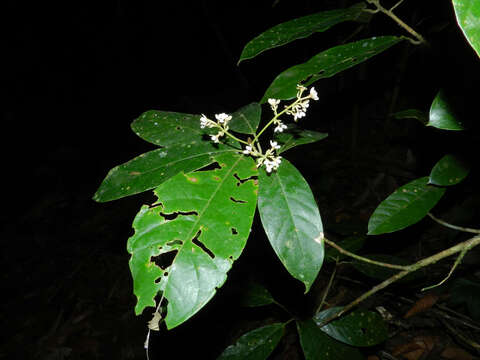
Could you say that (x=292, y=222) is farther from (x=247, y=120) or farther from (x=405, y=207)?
(x=405, y=207)

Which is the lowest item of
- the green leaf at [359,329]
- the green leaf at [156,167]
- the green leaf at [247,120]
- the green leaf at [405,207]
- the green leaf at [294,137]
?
the green leaf at [359,329]

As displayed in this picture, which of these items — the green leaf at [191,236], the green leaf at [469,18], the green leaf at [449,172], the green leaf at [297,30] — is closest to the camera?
the green leaf at [469,18]

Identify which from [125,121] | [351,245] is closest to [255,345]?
[351,245]

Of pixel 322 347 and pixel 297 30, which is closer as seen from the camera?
pixel 297 30

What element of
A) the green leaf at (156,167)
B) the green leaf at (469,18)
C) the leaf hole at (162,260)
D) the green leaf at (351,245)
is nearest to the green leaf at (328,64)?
the green leaf at (156,167)

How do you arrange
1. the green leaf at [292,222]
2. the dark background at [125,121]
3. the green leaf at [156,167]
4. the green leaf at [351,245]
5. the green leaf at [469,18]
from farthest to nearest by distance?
the dark background at [125,121] → the green leaf at [351,245] → the green leaf at [156,167] → the green leaf at [292,222] → the green leaf at [469,18]

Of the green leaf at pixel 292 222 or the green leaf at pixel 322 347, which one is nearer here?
the green leaf at pixel 292 222

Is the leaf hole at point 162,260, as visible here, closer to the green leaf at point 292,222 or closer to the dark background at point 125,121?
the green leaf at point 292,222

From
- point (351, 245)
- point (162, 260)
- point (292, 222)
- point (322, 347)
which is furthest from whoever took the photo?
point (351, 245)

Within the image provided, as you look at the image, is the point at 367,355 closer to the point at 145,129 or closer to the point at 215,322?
the point at 215,322
